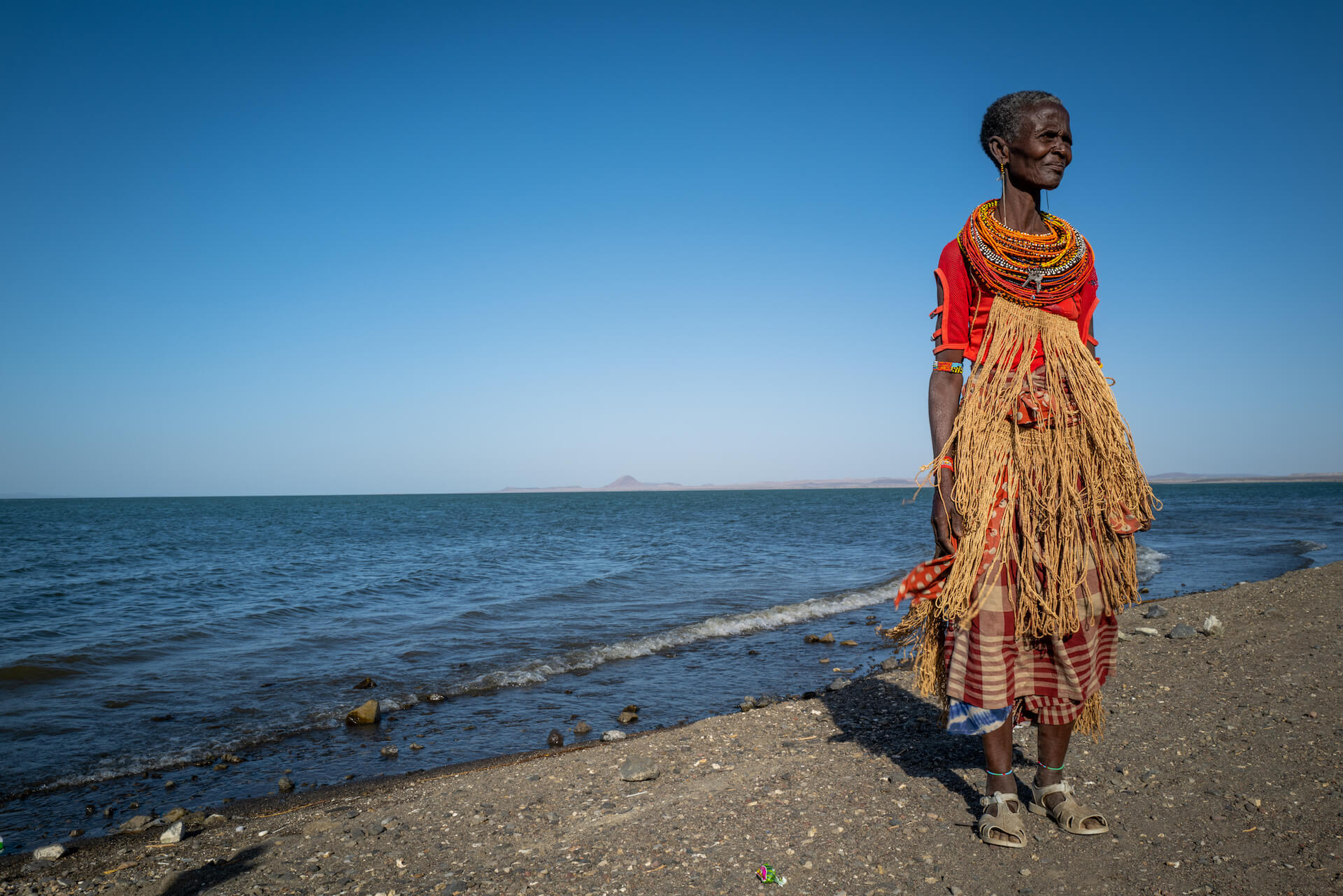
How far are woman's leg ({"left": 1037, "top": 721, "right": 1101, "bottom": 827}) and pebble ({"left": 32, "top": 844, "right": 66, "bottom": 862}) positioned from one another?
5.28m

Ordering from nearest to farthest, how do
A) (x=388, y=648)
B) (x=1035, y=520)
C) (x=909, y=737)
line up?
(x=1035, y=520) → (x=909, y=737) → (x=388, y=648)

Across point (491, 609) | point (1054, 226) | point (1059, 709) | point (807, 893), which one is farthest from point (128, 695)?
point (1054, 226)

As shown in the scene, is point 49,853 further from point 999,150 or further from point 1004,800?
point 999,150

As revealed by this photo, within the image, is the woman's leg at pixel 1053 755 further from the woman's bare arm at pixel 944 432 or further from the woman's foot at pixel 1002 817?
the woman's bare arm at pixel 944 432

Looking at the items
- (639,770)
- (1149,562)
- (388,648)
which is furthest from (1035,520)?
(1149,562)

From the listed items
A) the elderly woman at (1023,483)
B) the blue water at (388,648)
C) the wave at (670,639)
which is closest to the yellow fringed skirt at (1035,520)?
the elderly woman at (1023,483)

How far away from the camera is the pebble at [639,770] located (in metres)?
4.33

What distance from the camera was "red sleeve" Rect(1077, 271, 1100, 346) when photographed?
3.05 meters

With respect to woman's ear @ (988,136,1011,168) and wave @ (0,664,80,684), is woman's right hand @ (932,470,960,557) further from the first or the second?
wave @ (0,664,80,684)

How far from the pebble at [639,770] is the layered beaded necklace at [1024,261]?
3.22m

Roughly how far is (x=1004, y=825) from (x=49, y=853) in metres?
5.13

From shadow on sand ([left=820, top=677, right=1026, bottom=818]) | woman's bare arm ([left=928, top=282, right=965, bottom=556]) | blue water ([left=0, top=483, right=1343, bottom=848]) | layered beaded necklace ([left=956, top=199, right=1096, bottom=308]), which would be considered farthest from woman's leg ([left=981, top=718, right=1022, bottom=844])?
blue water ([left=0, top=483, right=1343, bottom=848])

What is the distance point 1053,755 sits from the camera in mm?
3029

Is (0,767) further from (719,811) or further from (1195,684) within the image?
(1195,684)
